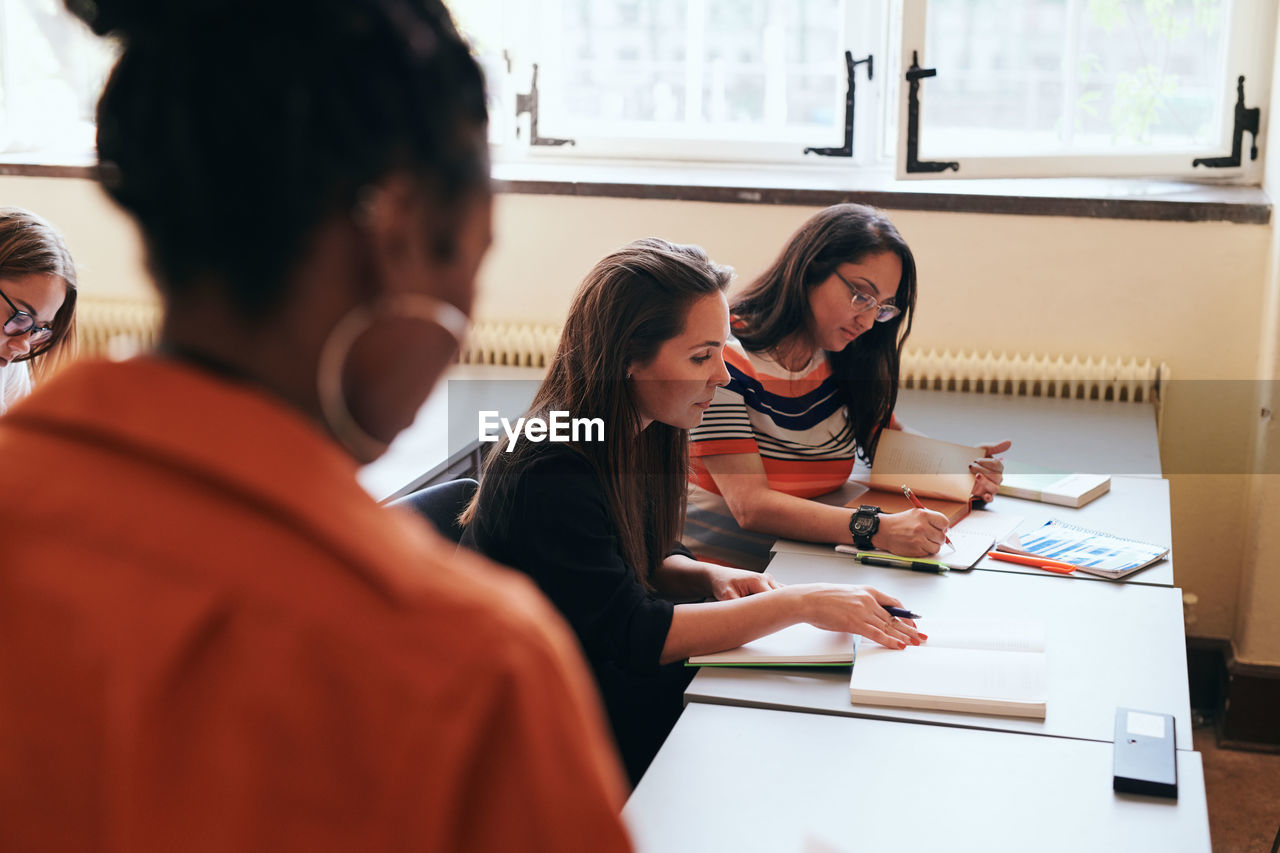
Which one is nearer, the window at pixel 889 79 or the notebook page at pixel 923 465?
the notebook page at pixel 923 465

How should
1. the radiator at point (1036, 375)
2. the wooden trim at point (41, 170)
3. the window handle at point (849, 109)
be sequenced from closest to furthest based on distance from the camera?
the radiator at point (1036, 375) → the window handle at point (849, 109) → the wooden trim at point (41, 170)

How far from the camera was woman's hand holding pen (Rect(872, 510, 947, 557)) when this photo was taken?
202 cm

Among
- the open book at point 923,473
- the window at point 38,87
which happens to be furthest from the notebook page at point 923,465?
the window at point 38,87

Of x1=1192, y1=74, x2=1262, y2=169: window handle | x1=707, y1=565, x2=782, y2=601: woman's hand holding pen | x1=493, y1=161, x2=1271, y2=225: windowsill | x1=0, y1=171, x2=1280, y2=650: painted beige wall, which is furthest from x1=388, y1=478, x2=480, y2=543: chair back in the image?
x1=1192, y1=74, x2=1262, y2=169: window handle

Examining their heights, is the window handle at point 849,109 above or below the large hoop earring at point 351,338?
above

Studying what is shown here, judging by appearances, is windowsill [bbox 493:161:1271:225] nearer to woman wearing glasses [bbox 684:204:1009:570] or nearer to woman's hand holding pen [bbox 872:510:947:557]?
woman wearing glasses [bbox 684:204:1009:570]

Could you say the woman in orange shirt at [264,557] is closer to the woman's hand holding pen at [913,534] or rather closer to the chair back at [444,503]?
the chair back at [444,503]

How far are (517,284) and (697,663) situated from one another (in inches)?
79.1

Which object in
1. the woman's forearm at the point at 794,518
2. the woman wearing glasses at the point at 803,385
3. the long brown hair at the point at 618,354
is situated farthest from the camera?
the woman wearing glasses at the point at 803,385

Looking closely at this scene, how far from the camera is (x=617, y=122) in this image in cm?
353

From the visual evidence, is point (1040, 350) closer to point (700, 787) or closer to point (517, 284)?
point (517, 284)

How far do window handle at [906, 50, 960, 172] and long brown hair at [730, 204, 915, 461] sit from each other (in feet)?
2.23

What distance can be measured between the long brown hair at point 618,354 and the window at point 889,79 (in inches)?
47.3

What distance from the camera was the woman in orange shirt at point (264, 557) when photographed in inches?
16.6
